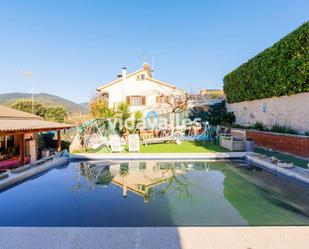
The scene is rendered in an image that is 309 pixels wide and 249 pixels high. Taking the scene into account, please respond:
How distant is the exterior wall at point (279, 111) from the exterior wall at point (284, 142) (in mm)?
902

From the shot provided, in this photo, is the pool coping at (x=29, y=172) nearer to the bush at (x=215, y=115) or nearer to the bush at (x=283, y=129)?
the bush at (x=283, y=129)

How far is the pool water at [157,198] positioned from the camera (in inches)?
211

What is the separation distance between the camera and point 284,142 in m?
11.9

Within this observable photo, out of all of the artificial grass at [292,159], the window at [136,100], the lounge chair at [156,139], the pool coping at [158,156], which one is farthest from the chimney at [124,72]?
the artificial grass at [292,159]

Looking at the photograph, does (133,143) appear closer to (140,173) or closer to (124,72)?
(140,173)

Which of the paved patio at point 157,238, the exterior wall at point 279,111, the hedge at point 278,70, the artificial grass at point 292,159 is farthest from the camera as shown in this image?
the exterior wall at point 279,111

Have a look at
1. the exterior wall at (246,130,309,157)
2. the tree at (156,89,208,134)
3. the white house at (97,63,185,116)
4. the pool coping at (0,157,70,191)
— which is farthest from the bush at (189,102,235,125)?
the pool coping at (0,157,70,191)

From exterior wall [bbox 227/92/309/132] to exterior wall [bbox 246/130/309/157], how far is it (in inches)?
35.5

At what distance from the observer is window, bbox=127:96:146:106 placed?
25.5 metres

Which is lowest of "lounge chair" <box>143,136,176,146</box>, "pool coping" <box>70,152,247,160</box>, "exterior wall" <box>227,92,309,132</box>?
"pool coping" <box>70,152,247,160</box>

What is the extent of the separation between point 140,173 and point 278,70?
9463 mm

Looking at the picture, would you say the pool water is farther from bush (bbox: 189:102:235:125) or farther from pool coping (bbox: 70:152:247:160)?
bush (bbox: 189:102:235:125)

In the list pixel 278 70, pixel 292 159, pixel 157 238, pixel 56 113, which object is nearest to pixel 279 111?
pixel 278 70

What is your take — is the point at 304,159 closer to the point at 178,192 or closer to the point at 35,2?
the point at 178,192
